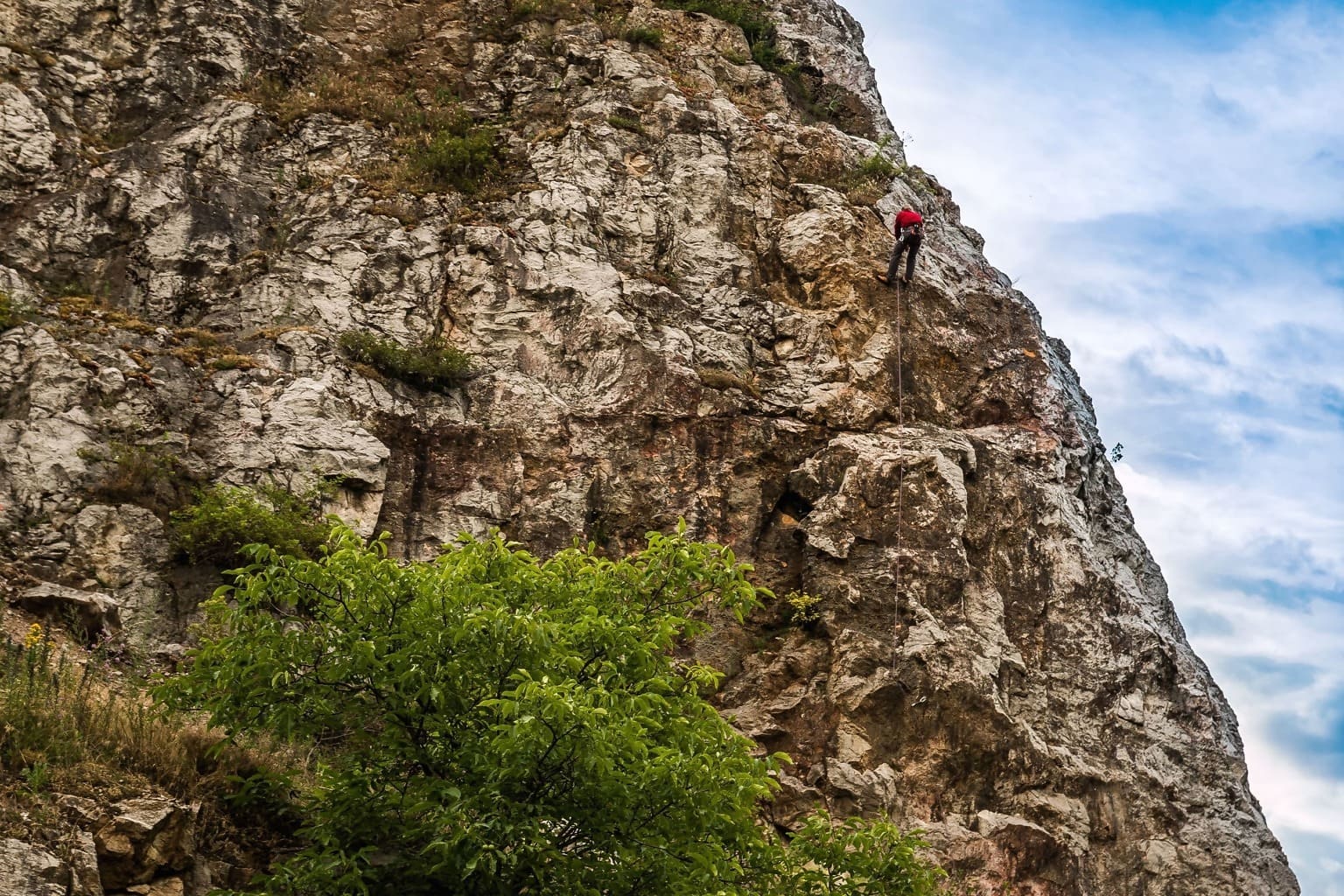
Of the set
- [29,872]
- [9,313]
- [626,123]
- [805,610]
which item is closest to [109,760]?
[29,872]

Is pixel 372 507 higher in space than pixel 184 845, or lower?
higher

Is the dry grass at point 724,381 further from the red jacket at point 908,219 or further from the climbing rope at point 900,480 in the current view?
the red jacket at point 908,219

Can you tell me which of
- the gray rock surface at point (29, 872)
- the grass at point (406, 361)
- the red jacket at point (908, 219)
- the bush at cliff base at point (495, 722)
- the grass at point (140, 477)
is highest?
the red jacket at point (908, 219)

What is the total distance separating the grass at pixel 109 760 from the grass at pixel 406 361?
26.9 feet

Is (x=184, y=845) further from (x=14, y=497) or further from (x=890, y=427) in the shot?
(x=890, y=427)

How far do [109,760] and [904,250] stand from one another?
15.6 meters

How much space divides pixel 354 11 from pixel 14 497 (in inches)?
599

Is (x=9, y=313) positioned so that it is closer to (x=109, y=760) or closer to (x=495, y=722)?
(x=109, y=760)

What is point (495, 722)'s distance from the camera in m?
8.34

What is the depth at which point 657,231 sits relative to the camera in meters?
21.1

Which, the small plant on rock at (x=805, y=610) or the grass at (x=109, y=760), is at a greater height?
the small plant on rock at (x=805, y=610)

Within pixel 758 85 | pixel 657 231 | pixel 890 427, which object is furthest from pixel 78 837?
pixel 758 85

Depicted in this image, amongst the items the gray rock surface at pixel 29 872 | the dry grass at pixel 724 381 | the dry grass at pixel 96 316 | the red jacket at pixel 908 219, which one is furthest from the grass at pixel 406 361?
the gray rock surface at pixel 29 872

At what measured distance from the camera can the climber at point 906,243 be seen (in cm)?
1973
